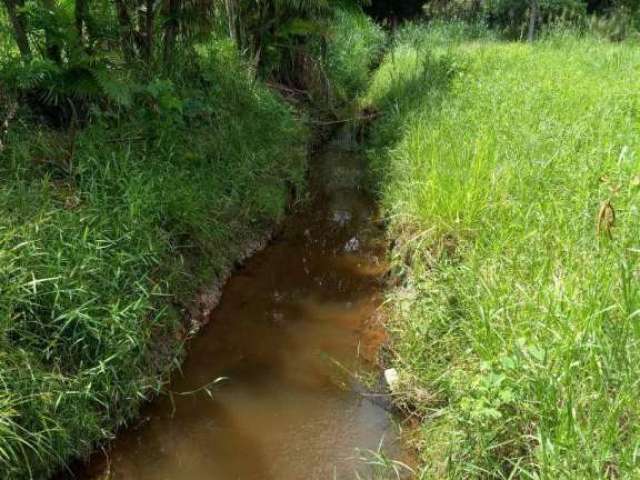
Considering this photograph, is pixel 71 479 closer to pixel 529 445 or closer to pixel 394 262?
pixel 529 445

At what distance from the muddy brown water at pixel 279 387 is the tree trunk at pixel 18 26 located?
244cm

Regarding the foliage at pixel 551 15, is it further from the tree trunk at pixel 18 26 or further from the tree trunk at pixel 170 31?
the tree trunk at pixel 18 26

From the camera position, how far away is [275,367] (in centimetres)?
373

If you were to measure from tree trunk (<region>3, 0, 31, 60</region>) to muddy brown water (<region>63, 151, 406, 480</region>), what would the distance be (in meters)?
2.44

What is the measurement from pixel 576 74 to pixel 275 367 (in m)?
5.78

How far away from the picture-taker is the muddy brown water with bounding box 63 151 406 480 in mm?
2963

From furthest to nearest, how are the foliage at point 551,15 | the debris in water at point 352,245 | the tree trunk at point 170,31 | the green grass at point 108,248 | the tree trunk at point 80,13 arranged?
the foliage at point 551,15
the tree trunk at point 170,31
the debris in water at point 352,245
the tree trunk at point 80,13
the green grass at point 108,248

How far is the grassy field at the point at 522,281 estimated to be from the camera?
84.5 inches

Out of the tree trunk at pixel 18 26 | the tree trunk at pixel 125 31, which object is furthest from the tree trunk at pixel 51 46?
the tree trunk at pixel 125 31

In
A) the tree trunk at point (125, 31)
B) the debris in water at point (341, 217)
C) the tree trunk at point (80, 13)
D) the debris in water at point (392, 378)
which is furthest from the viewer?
the debris in water at point (341, 217)

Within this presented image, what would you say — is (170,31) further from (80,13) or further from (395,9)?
(395,9)

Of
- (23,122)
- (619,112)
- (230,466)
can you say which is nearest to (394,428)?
(230,466)

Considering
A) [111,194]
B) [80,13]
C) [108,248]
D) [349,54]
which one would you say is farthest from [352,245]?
[349,54]

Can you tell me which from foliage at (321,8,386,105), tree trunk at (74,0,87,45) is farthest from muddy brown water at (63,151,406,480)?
foliage at (321,8,386,105)
